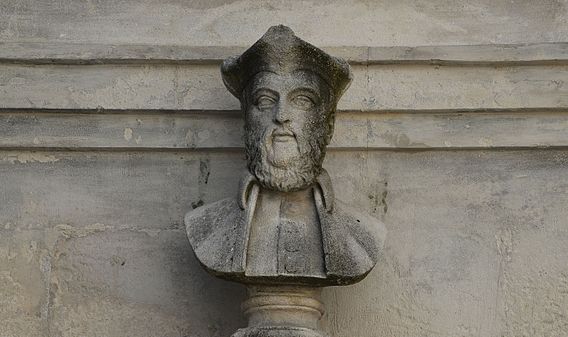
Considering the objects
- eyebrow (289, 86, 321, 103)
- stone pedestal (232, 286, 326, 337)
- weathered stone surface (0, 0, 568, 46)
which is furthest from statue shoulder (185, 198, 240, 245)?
weathered stone surface (0, 0, 568, 46)

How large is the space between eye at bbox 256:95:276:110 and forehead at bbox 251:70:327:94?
1.6 inches

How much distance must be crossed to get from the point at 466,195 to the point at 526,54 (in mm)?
596

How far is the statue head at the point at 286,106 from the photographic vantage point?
16.1 ft

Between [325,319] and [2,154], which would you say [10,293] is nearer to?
[2,154]

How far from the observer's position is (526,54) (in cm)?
542

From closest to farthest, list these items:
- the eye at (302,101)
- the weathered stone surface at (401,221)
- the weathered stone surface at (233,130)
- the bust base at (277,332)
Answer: the bust base at (277,332), the eye at (302,101), the weathered stone surface at (401,221), the weathered stone surface at (233,130)

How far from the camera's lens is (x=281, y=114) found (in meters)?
4.88

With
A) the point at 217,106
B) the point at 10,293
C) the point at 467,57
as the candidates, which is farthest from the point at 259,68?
the point at 10,293

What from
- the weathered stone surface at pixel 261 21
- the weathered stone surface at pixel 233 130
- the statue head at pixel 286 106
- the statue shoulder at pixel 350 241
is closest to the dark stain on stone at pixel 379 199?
the weathered stone surface at pixel 233 130

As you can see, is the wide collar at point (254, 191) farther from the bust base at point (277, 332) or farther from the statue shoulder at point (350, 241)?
the bust base at point (277, 332)

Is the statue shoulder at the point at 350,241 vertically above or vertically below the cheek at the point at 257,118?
below

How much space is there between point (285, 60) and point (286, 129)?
0.81 feet

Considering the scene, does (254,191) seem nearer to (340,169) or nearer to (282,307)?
(282,307)

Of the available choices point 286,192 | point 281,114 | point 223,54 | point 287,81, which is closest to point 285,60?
point 287,81
